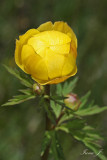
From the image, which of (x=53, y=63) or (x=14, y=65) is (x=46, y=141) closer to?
(x=53, y=63)

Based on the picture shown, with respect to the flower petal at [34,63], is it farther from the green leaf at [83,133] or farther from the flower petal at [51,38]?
the green leaf at [83,133]

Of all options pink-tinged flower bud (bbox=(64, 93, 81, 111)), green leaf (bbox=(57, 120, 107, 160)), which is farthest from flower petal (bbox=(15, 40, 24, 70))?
green leaf (bbox=(57, 120, 107, 160))

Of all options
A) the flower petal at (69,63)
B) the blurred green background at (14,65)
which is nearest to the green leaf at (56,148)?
the flower petal at (69,63)

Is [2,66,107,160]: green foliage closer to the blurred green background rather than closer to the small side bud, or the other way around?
the small side bud

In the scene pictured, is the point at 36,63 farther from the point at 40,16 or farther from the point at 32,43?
the point at 40,16

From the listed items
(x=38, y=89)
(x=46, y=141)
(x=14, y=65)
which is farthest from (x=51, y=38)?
(x=14, y=65)

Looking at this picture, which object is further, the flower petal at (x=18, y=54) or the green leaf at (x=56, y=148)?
Result: the green leaf at (x=56, y=148)

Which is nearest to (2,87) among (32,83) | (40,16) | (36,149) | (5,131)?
(5,131)
